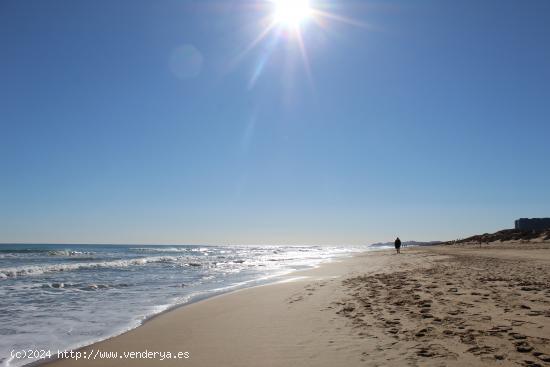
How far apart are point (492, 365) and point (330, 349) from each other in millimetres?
2036

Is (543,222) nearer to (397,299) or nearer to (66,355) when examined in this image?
(397,299)

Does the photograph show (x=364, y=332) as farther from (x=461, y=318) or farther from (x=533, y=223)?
(x=533, y=223)

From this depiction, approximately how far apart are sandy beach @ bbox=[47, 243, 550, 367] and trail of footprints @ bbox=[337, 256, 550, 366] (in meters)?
0.01

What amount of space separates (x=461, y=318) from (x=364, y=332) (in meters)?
1.76

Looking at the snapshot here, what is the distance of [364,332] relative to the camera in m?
6.02

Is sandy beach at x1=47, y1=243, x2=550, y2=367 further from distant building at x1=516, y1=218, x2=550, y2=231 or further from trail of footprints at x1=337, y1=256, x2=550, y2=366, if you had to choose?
distant building at x1=516, y1=218, x2=550, y2=231

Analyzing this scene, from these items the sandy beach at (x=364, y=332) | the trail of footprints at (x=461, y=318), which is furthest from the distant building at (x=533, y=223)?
the sandy beach at (x=364, y=332)

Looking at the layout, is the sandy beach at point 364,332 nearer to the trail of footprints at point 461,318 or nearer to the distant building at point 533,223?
the trail of footprints at point 461,318

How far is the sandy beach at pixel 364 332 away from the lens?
4.76 meters

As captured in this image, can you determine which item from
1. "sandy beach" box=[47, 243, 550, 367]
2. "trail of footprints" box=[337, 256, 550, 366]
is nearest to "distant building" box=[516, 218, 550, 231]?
"trail of footprints" box=[337, 256, 550, 366]

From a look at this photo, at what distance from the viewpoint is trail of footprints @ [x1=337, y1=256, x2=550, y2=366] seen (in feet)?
15.3

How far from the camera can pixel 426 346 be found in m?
5.00

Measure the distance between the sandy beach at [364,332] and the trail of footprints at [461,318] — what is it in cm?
1

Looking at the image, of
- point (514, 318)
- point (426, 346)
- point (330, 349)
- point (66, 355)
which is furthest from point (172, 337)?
point (514, 318)
